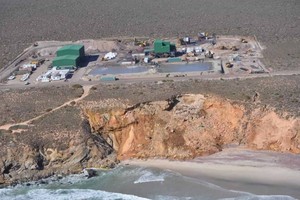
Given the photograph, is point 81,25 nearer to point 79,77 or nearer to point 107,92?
A: point 79,77

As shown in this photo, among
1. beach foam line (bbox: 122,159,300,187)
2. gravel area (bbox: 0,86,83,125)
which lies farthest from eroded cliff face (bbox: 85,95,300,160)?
gravel area (bbox: 0,86,83,125)

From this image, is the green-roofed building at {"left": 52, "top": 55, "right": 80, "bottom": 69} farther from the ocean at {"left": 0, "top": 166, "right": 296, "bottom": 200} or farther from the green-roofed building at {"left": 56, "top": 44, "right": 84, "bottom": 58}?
the ocean at {"left": 0, "top": 166, "right": 296, "bottom": 200}

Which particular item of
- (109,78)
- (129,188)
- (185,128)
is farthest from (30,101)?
(185,128)

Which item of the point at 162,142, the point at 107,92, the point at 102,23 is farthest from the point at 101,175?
the point at 102,23

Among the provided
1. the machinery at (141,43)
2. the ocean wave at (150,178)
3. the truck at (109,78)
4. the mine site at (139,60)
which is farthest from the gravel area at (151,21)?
the ocean wave at (150,178)

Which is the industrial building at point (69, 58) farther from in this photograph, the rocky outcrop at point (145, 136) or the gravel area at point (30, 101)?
the rocky outcrop at point (145, 136)
